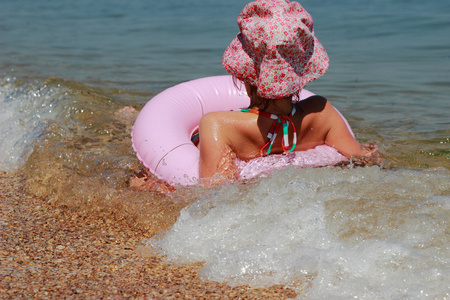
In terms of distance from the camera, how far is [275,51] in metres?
3.10

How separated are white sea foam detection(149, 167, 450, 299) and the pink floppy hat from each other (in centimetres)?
54

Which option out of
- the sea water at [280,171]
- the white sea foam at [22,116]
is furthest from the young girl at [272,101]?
the white sea foam at [22,116]

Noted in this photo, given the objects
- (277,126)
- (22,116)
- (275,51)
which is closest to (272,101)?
(277,126)

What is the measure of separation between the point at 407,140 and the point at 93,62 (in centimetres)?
578

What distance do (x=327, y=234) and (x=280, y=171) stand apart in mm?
660

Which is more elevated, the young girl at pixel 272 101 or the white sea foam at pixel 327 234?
the young girl at pixel 272 101

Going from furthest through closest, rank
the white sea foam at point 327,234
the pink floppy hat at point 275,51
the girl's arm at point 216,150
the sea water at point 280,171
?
the girl's arm at point 216,150 → the pink floppy hat at point 275,51 → the sea water at point 280,171 → the white sea foam at point 327,234

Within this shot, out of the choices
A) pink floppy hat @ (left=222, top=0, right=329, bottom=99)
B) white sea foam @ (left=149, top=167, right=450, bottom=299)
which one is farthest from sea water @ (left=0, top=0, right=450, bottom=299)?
pink floppy hat @ (left=222, top=0, right=329, bottom=99)

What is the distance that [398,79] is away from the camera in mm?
7270

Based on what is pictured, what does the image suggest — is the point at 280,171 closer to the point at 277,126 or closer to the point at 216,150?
the point at 277,126

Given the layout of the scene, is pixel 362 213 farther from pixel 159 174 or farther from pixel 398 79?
pixel 398 79

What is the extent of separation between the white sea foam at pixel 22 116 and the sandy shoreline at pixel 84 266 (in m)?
1.21

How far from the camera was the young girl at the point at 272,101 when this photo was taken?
3135 millimetres

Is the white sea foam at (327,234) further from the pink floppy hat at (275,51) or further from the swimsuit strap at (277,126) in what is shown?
the pink floppy hat at (275,51)
